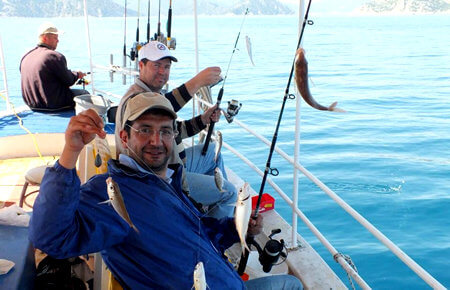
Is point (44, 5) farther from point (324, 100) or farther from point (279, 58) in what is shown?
point (324, 100)

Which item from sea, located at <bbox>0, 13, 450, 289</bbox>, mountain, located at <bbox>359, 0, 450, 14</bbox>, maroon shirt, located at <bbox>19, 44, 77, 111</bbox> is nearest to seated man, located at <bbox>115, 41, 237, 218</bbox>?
sea, located at <bbox>0, 13, 450, 289</bbox>

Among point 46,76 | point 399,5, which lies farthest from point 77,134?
point 399,5

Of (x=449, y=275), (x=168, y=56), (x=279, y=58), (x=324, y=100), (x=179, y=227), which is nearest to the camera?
(x=179, y=227)

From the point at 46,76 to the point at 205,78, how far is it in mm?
3472

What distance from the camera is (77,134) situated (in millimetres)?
1524

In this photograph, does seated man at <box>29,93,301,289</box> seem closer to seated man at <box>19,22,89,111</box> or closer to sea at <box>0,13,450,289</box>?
sea at <box>0,13,450,289</box>

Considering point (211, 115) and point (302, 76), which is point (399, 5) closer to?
point (211, 115)

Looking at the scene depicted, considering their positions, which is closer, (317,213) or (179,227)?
(179,227)

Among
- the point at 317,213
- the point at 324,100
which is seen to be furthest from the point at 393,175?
the point at 324,100

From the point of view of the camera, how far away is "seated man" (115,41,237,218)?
3.00 meters

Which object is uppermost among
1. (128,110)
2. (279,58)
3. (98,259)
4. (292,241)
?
(128,110)

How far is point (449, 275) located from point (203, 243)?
433 centimetres

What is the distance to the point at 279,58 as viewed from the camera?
21703 millimetres

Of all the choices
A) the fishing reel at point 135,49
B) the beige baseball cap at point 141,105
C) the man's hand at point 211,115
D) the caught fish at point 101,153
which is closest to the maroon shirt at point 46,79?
the fishing reel at point 135,49
